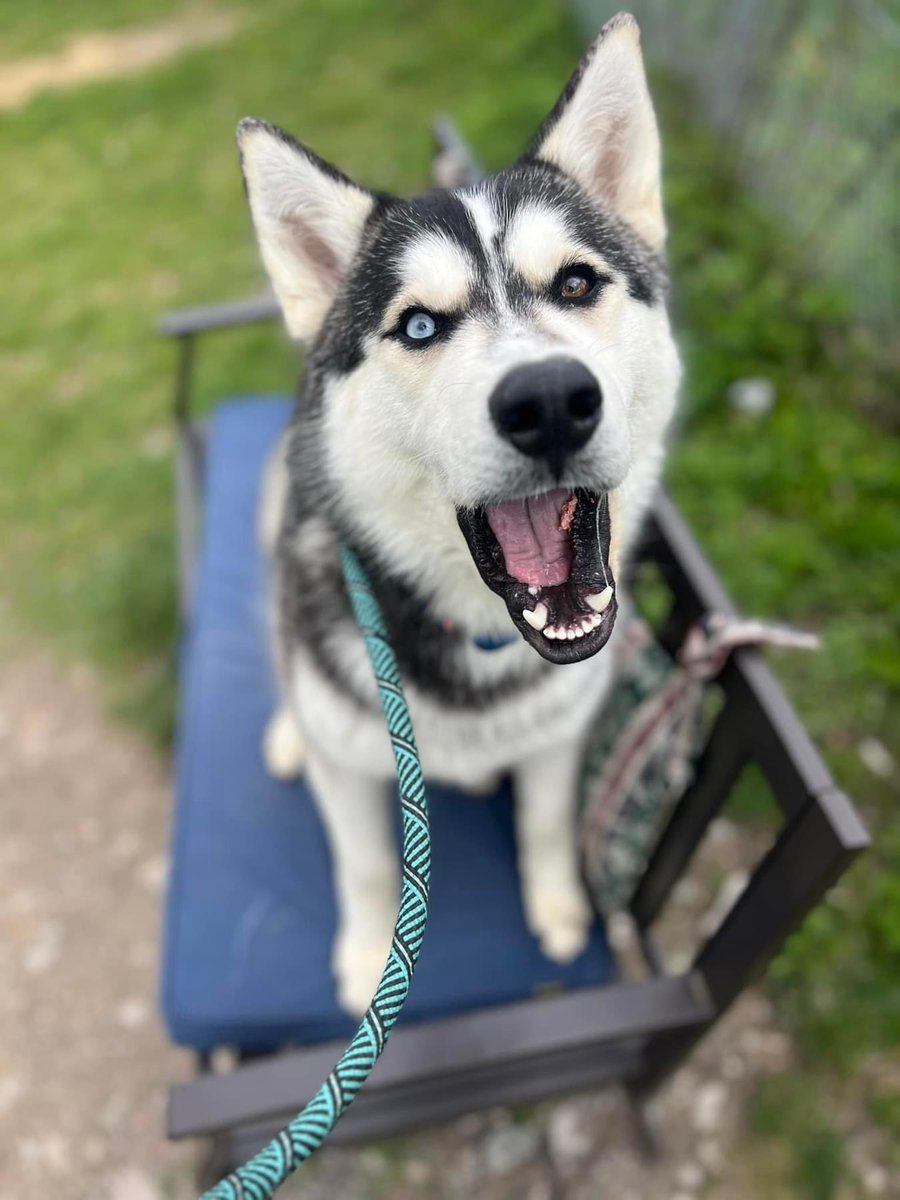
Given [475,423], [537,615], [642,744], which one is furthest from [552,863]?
[475,423]

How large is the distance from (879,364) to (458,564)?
319cm

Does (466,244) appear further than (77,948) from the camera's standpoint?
No

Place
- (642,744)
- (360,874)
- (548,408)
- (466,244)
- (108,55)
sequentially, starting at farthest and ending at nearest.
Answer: (108,55) < (360,874) < (642,744) < (466,244) < (548,408)

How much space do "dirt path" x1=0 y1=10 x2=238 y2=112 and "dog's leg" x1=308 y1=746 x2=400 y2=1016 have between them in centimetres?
912

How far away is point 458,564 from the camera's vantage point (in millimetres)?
1579

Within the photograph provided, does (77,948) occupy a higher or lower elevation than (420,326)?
lower

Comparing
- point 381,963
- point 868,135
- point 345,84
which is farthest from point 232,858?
point 345,84

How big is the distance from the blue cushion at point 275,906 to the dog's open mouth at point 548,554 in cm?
125

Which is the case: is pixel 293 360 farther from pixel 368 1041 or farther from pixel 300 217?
pixel 368 1041

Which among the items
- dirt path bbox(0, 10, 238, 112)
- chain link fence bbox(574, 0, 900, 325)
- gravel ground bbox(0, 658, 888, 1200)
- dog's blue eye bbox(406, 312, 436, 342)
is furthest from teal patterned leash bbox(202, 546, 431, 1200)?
dirt path bbox(0, 10, 238, 112)

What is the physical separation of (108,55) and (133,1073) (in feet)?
32.6

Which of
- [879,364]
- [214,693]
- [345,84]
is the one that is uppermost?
[879,364]

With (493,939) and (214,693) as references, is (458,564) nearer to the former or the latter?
(493,939)

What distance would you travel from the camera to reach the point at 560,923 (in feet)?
7.25
